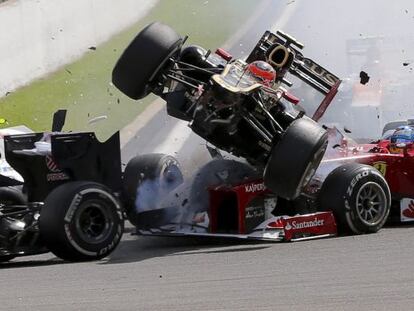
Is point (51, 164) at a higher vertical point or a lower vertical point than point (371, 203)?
higher

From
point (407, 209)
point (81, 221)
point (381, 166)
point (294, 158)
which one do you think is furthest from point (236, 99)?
point (407, 209)

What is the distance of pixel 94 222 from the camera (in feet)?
37.3

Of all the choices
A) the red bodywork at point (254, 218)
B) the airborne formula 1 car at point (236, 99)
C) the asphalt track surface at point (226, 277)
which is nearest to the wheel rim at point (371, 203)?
the asphalt track surface at point (226, 277)

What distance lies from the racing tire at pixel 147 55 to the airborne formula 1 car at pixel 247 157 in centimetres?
1

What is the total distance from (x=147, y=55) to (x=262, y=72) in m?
1.22

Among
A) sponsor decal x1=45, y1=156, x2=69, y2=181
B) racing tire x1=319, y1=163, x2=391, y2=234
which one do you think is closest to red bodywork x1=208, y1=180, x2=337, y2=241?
racing tire x1=319, y1=163, x2=391, y2=234

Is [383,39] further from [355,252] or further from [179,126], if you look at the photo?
[355,252]

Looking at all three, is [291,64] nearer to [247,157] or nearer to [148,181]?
[247,157]

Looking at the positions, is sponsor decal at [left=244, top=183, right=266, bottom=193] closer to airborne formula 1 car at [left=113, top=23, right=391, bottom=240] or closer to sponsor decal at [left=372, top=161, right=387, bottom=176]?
airborne formula 1 car at [left=113, top=23, right=391, bottom=240]

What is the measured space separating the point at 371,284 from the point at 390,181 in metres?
4.78

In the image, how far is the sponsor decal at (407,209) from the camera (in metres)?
13.1

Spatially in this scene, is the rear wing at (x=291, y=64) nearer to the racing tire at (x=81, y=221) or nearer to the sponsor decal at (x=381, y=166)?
the sponsor decal at (x=381, y=166)

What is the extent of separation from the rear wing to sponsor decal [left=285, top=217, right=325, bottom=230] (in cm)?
124

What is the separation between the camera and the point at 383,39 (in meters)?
23.6
